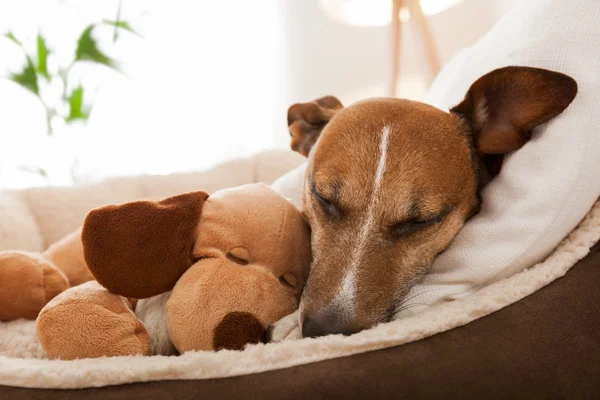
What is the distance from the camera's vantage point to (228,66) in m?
3.56

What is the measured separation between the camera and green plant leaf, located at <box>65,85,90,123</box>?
2.92m

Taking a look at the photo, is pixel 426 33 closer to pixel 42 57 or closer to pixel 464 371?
pixel 42 57

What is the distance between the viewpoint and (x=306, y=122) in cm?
142

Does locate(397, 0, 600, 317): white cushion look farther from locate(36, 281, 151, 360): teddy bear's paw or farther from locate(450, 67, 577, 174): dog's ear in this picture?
locate(36, 281, 151, 360): teddy bear's paw

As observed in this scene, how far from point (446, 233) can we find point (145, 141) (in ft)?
9.19

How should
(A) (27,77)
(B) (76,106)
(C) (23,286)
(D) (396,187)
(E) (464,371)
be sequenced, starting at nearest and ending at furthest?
(E) (464,371), (D) (396,187), (C) (23,286), (A) (27,77), (B) (76,106)

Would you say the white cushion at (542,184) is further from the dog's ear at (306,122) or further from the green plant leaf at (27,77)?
the green plant leaf at (27,77)

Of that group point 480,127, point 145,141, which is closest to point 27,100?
point 145,141

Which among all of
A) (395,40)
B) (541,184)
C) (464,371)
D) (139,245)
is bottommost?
(464,371)

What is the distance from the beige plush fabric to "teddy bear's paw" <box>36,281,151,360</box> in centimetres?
4

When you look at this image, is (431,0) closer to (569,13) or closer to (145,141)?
(569,13)

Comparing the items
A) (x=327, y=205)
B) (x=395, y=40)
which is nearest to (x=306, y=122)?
(x=327, y=205)

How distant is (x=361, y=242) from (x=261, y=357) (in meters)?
0.32

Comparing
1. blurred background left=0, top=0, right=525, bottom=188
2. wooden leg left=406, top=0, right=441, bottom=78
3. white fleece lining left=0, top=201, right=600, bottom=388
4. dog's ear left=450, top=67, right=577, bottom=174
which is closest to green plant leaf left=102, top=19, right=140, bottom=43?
blurred background left=0, top=0, right=525, bottom=188
